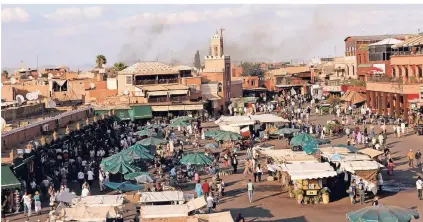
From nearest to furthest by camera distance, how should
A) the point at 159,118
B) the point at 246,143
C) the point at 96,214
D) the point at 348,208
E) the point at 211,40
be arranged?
the point at 96,214 < the point at 348,208 < the point at 246,143 < the point at 159,118 < the point at 211,40

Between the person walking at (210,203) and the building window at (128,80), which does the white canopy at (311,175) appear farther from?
the building window at (128,80)

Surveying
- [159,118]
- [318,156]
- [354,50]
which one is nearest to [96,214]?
[318,156]

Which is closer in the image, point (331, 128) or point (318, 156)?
point (318, 156)

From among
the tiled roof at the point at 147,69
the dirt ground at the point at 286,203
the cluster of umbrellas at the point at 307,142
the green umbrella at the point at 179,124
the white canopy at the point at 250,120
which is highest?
the tiled roof at the point at 147,69

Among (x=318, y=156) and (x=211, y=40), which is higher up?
(x=211, y=40)

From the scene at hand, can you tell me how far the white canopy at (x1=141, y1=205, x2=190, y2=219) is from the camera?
17.6 m

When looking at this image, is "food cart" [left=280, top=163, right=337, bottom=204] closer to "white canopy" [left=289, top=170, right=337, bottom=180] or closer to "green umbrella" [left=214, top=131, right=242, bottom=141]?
"white canopy" [left=289, top=170, right=337, bottom=180]

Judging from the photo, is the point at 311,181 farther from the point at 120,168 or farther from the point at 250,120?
the point at 250,120

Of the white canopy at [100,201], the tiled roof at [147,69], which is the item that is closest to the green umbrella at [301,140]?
the white canopy at [100,201]

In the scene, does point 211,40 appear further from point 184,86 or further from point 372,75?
point 372,75

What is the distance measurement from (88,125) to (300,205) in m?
19.9

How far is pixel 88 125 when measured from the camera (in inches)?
1598

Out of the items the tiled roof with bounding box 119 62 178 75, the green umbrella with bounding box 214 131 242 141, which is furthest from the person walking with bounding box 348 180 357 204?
the tiled roof with bounding box 119 62 178 75

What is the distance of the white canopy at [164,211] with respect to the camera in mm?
17562
